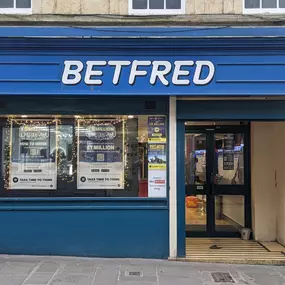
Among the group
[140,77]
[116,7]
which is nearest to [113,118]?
[140,77]

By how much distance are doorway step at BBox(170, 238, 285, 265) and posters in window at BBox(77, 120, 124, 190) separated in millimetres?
1870

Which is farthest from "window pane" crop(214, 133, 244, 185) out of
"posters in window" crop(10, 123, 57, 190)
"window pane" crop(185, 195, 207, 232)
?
"posters in window" crop(10, 123, 57, 190)

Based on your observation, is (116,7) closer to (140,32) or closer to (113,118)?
(140,32)

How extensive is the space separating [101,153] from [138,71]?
1.59 m

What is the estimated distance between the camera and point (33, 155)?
24.9 ft

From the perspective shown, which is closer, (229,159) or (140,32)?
(140,32)

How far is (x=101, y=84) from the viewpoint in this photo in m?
7.11

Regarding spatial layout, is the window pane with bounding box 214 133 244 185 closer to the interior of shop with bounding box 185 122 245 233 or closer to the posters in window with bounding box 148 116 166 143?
the interior of shop with bounding box 185 122 245 233

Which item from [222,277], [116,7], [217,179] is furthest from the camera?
[217,179]

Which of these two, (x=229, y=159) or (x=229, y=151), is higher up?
(x=229, y=151)

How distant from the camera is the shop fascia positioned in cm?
710

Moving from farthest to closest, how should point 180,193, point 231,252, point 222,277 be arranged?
1. point 231,252
2. point 180,193
3. point 222,277

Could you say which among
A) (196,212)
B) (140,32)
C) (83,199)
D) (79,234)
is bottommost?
(79,234)

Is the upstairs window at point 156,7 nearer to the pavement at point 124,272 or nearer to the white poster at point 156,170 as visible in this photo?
the white poster at point 156,170
